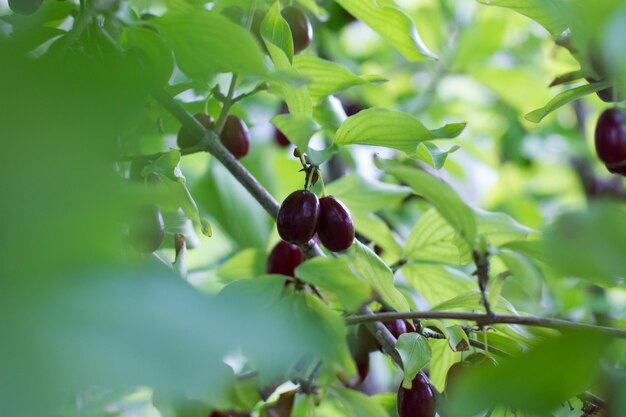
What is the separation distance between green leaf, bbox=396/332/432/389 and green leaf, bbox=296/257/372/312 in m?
0.09

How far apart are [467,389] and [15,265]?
19cm

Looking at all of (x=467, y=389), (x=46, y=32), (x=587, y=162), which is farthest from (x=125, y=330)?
(x=587, y=162)

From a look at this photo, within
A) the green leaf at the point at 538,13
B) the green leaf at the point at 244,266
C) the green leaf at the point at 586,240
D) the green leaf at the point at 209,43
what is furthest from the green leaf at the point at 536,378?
the green leaf at the point at 244,266

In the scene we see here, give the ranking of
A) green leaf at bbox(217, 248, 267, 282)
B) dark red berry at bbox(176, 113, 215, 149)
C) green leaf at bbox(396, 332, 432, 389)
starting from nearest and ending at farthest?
green leaf at bbox(396, 332, 432, 389)
dark red berry at bbox(176, 113, 215, 149)
green leaf at bbox(217, 248, 267, 282)

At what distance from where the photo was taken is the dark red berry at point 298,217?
0.56 meters

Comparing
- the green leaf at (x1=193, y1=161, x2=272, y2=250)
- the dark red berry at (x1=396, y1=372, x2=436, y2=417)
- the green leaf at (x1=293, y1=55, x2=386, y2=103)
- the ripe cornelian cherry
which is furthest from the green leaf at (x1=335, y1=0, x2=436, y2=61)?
the green leaf at (x1=193, y1=161, x2=272, y2=250)

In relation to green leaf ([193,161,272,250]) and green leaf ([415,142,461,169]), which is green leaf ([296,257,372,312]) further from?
green leaf ([193,161,272,250])

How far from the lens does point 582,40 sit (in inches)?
20.4

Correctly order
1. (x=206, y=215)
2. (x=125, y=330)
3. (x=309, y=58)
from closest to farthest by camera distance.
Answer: (x=125, y=330), (x=309, y=58), (x=206, y=215)

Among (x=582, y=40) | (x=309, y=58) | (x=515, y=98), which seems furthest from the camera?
(x=515, y=98)

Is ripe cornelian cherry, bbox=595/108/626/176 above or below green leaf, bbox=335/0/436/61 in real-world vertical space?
below

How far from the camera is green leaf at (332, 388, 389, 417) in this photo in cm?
61

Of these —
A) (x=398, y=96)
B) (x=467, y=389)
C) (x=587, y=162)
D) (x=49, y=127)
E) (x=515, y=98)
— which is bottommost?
(x=587, y=162)

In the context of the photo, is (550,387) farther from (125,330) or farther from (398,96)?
(398,96)
